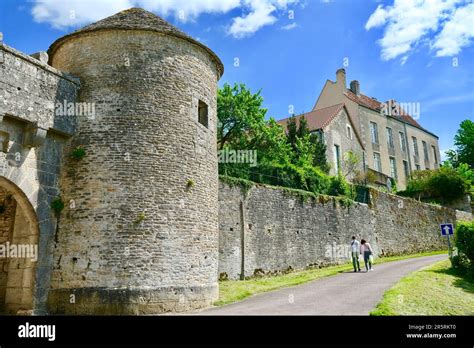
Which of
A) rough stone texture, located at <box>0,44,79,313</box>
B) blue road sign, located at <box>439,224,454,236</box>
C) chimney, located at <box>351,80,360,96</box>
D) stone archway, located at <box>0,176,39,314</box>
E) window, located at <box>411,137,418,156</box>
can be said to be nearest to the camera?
rough stone texture, located at <box>0,44,79,313</box>

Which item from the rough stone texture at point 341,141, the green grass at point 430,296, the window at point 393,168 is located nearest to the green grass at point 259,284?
the green grass at point 430,296

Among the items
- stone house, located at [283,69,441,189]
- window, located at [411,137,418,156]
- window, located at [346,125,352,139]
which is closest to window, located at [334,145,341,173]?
stone house, located at [283,69,441,189]

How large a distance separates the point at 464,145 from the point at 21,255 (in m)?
48.3

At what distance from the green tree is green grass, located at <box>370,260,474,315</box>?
118 feet

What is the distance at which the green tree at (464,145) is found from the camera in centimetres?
4609

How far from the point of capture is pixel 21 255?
10.3 m

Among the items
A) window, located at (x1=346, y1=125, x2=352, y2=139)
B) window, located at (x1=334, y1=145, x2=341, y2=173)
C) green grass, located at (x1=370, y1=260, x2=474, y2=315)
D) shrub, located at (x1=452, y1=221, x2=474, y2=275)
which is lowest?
green grass, located at (x1=370, y1=260, x2=474, y2=315)

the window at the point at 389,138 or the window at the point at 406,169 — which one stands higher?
the window at the point at 389,138

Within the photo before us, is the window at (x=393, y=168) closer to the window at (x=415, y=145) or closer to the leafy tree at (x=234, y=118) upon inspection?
the window at (x=415, y=145)

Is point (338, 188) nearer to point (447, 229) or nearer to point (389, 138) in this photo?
point (447, 229)

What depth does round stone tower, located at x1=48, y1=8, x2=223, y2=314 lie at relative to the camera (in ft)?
33.3

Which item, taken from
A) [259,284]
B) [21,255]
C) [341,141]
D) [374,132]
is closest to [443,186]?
[374,132]

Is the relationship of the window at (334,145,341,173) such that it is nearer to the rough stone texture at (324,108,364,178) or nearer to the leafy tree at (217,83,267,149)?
the rough stone texture at (324,108,364,178)

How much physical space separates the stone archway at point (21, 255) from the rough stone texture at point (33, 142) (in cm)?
3
